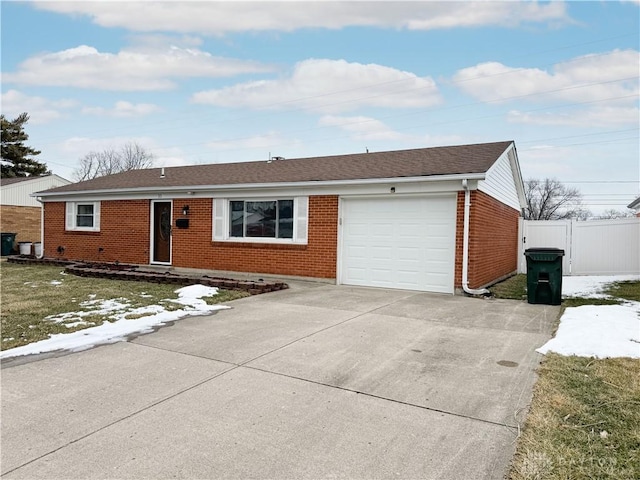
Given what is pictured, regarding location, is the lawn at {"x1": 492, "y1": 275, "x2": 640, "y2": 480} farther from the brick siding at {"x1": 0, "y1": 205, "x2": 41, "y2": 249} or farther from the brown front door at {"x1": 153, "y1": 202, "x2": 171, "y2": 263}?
the brick siding at {"x1": 0, "y1": 205, "x2": 41, "y2": 249}

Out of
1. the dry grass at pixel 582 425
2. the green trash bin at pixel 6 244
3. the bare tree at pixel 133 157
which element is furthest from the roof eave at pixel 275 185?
the bare tree at pixel 133 157

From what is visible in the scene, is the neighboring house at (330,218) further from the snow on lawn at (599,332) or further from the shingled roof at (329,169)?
the snow on lawn at (599,332)

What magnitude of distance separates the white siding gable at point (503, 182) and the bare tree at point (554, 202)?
3428 centimetres

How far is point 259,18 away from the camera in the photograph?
13.1 meters

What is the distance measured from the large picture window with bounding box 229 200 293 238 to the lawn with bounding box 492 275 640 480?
8.00 m

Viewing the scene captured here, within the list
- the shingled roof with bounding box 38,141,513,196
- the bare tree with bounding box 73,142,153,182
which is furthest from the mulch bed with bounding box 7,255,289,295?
the bare tree with bounding box 73,142,153,182

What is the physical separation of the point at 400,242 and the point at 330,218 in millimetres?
1906

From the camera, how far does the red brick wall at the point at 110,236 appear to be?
47.9 feet

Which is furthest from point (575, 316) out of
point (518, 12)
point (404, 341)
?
point (518, 12)

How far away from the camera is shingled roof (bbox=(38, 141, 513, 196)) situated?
10.4 metres

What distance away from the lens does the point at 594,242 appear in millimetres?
14648

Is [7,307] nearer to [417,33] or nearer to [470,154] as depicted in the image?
[470,154]

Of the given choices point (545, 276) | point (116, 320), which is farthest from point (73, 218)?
point (545, 276)

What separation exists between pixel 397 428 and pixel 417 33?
1470cm
